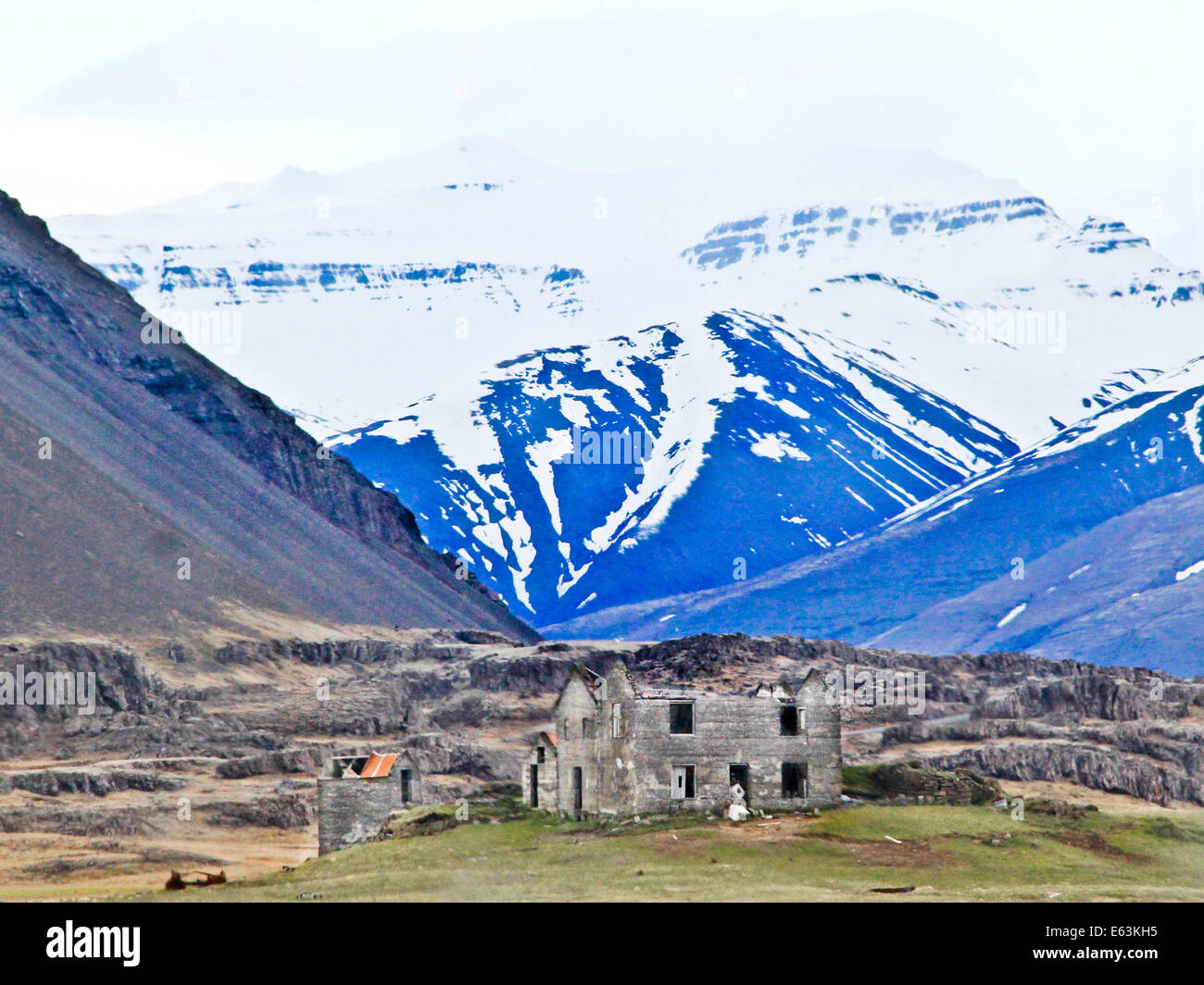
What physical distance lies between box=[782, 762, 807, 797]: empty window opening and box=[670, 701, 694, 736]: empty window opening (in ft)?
11.0

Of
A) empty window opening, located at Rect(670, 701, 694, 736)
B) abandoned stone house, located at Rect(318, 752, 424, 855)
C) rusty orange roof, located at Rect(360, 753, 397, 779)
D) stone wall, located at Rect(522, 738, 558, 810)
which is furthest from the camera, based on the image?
rusty orange roof, located at Rect(360, 753, 397, 779)

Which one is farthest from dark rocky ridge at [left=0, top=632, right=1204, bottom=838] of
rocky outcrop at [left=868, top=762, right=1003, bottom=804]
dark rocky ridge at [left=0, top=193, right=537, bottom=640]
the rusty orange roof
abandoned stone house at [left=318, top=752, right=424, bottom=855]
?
rocky outcrop at [left=868, top=762, right=1003, bottom=804]

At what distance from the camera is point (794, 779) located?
66.6 metres

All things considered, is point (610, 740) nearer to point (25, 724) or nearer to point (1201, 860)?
point (1201, 860)

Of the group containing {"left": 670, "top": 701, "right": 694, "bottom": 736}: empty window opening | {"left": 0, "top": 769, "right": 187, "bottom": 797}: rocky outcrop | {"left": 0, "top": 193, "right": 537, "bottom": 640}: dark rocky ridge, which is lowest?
{"left": 0, "top": 769, "right": 187, "bottom": 797}: rocky outcrop

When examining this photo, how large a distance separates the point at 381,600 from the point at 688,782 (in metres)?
123

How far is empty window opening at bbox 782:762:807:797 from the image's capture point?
6619 centimetres

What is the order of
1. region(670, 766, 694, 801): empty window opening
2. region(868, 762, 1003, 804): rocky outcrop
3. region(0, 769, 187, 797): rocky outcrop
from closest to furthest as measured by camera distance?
region(670, 766, 694, 801): empty window opening → region(868, 762, 1003, 804): rocky outcrop → region(0, 769, 187, 797): rocky outcrop

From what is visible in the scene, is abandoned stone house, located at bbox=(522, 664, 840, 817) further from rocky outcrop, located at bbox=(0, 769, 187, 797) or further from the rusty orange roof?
rocky outcrop, located at bbox=(0, 769, 187, 797)

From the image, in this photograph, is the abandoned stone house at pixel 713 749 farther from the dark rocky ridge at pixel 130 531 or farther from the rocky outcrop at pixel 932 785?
the dark rocky ridge at pixel 130 531

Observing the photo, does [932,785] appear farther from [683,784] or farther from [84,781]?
[84,781]

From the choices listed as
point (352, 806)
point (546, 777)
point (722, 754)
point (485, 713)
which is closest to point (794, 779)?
point (722, 754)

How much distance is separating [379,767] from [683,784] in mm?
14950
